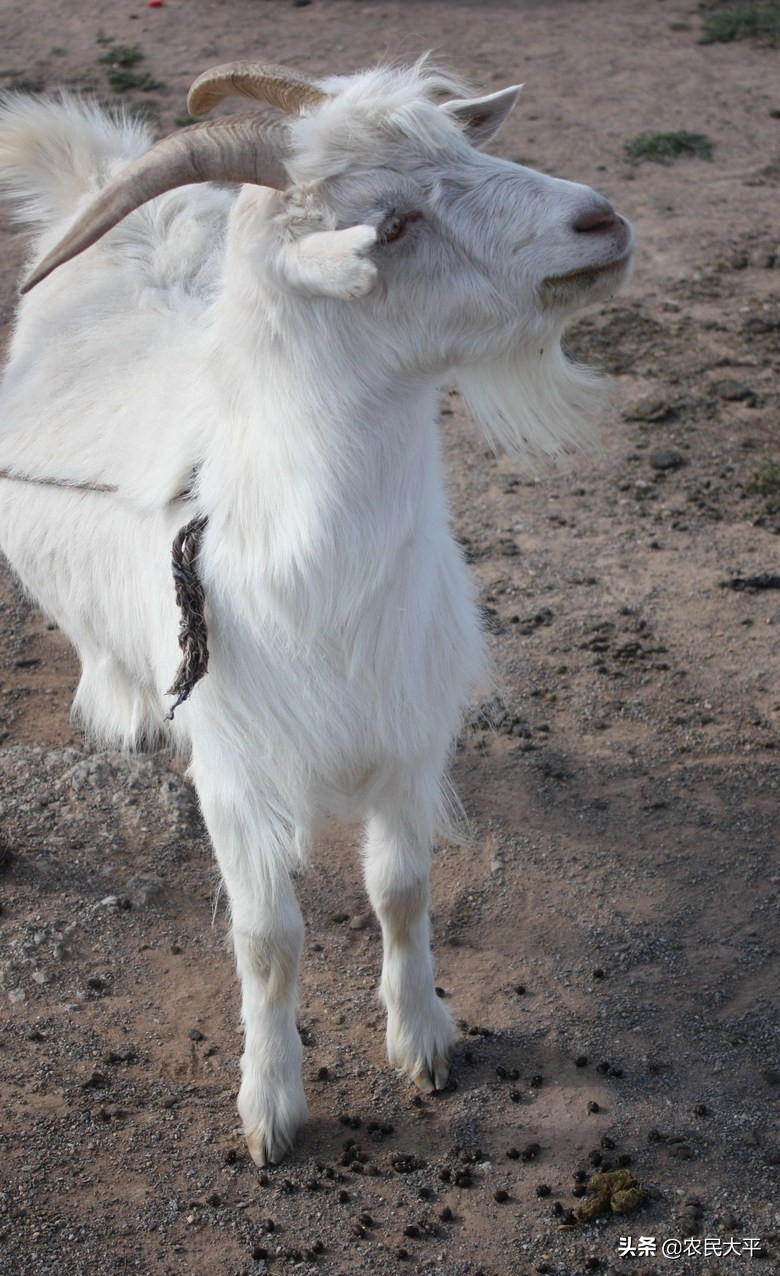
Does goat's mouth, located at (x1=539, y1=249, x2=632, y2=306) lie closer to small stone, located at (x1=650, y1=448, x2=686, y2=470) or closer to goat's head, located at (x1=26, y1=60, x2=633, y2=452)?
goat's head, located at (x1=26, y1=60, x2=633, y2=452)

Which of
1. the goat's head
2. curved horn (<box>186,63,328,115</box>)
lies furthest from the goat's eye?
curved horn (<box>186,63,328,115</box>)

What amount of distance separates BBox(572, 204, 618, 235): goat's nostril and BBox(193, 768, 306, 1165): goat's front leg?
1.32 metres

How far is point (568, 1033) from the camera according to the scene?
10.2 ft

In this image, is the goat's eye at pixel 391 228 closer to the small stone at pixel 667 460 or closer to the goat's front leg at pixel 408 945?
the goat's front leg at pixel 408 945

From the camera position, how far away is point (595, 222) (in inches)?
89.4

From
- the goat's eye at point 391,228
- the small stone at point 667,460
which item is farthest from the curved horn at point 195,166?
the small stone at point 667,460

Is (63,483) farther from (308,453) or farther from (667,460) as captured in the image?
(667,460)

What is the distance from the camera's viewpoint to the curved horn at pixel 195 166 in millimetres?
2203

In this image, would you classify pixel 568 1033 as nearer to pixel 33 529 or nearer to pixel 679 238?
pixel 33 529

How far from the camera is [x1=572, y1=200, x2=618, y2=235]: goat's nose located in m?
2.27

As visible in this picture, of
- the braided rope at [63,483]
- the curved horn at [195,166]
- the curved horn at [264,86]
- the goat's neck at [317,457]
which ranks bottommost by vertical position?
the braided rope at [63,483]

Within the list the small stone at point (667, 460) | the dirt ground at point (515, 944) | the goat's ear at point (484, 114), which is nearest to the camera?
the goat's ear at point (484, 114)

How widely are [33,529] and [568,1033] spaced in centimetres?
181

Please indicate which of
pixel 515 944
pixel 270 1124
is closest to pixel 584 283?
pixel 515 944
